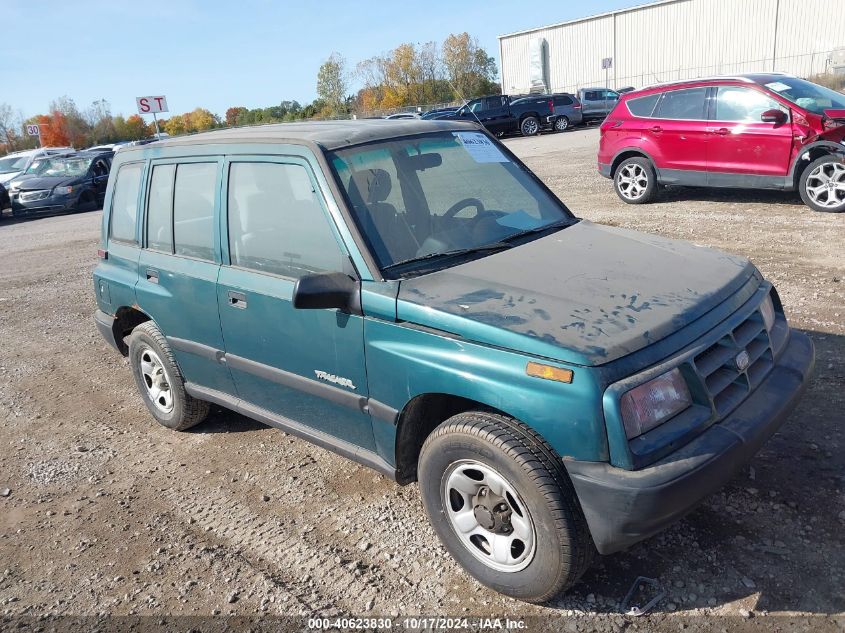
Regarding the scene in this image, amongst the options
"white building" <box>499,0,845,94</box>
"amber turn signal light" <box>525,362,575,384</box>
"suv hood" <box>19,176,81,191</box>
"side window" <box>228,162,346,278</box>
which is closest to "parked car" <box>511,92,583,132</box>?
"suv hood" <box>19,176,81,191</box>

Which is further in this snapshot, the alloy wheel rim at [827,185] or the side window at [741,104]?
the side window at [741,104]

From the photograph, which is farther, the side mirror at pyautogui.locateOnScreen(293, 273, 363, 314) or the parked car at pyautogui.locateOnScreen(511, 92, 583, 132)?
the parked car at pyautogui.locateOnScreen(511, 92, 583, 132)

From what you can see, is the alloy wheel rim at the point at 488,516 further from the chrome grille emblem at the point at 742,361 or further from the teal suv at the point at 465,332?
the chrome grille emblem at the point at 742,361

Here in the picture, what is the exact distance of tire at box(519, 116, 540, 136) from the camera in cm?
2841

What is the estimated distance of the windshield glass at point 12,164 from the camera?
867 inches

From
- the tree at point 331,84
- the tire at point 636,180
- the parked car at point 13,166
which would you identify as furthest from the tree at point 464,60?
the tire at point 636,180

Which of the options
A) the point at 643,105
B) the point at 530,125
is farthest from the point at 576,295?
the point at 530,125

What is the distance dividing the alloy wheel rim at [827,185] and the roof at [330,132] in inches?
248

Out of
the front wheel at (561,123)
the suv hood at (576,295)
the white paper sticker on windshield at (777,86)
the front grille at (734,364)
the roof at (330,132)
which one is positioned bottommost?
the front wheel at (561,123)

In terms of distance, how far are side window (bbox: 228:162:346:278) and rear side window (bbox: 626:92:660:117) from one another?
8.11 meters

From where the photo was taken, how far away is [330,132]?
360cm

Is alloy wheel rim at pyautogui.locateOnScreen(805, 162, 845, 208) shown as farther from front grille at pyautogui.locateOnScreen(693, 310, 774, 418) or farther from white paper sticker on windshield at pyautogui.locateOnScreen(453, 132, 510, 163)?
front grille at pyautogui.locateOnScreen(693, 310, 774, 418)

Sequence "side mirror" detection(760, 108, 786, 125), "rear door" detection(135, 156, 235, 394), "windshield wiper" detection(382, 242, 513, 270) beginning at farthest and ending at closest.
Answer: "side mirror" detection(760, 108, 786, 125)
"rear door" detection(135, 156, 235, 394)
"windshield wiper" detection(382, 242, 513, 270)

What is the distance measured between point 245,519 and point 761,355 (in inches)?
107
